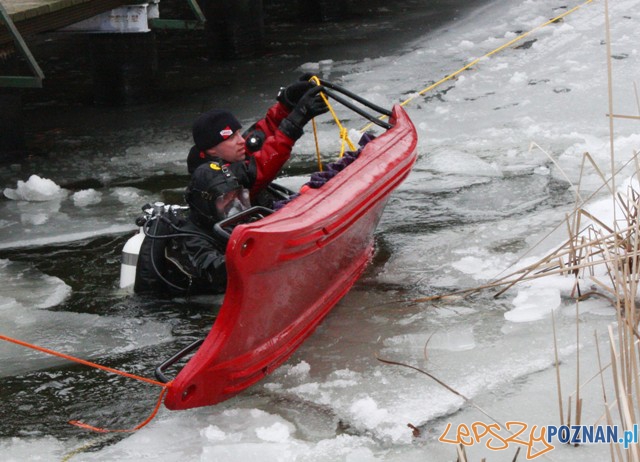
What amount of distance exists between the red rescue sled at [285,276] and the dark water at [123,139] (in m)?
0.41

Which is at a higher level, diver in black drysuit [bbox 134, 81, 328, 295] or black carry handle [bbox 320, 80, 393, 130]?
black carry handle [bbox 320, 80, 393, 130]

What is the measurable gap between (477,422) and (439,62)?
7.49 m

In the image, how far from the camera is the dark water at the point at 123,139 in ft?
14.3

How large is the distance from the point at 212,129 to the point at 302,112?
552 millimetres

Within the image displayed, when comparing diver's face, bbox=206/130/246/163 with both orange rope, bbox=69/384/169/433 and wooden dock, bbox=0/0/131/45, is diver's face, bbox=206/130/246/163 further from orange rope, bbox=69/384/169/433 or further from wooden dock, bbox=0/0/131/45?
wooden dock, bbox=0/0/131/45

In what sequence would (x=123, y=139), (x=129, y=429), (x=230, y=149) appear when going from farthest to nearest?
(x=123, y=139)
(x=230, y=149)
(x=129, y=429)

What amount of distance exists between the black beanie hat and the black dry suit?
0.40 ft

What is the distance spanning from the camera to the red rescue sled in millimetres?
3926

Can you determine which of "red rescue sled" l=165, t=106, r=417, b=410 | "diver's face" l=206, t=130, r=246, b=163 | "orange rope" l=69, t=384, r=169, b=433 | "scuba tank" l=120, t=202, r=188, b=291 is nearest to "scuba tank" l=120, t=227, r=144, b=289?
"scuba tank" l=120, t=202, r=188, b=291

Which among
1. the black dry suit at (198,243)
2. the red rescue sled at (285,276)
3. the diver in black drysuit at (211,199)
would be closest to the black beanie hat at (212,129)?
the diver in black drysuit at (211,199)

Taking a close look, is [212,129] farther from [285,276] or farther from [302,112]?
[285,276]

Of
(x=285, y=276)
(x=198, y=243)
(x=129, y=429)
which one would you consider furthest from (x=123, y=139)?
(x=129, y=429)

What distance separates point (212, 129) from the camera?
195 inches

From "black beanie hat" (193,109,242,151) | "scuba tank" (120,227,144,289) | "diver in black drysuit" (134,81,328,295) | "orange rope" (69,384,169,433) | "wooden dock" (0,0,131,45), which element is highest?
"wooden dock" (0,0,131,45)
